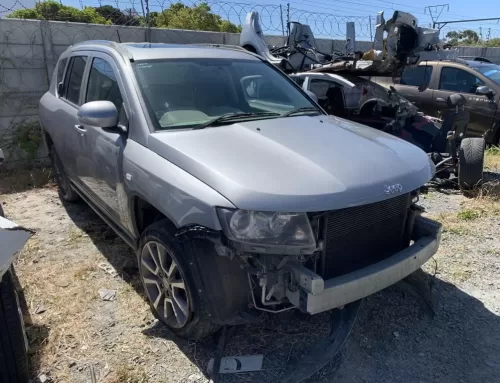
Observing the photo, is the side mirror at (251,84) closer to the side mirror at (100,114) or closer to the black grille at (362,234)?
the side mirror at (100,114)

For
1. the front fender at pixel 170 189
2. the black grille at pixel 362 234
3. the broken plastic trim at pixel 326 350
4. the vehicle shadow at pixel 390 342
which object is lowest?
the vehicle shadow at pixel 390 342

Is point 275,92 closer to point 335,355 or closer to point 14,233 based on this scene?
point 335,355

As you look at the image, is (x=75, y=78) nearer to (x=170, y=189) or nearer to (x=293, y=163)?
(x=170, y=189)

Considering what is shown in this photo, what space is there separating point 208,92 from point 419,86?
6.21 m

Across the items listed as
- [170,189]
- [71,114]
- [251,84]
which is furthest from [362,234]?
[71,114]

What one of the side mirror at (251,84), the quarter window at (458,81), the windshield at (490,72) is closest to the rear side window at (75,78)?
the side mirror at (251,84)

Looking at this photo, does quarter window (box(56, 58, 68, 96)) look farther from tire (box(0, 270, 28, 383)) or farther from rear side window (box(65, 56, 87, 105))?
tire (box(0, 270, 28, 383))

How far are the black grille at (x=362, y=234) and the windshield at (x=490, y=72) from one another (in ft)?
21.0

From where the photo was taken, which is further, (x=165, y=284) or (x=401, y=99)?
(x=401, y=99)

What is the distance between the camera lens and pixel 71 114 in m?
4.24

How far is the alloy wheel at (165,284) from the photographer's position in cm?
281

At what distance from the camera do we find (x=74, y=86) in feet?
14.4

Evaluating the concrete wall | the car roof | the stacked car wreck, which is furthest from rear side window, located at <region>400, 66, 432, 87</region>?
the concrete wall

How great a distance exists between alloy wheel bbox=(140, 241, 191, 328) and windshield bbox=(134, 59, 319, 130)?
0.86 metres
